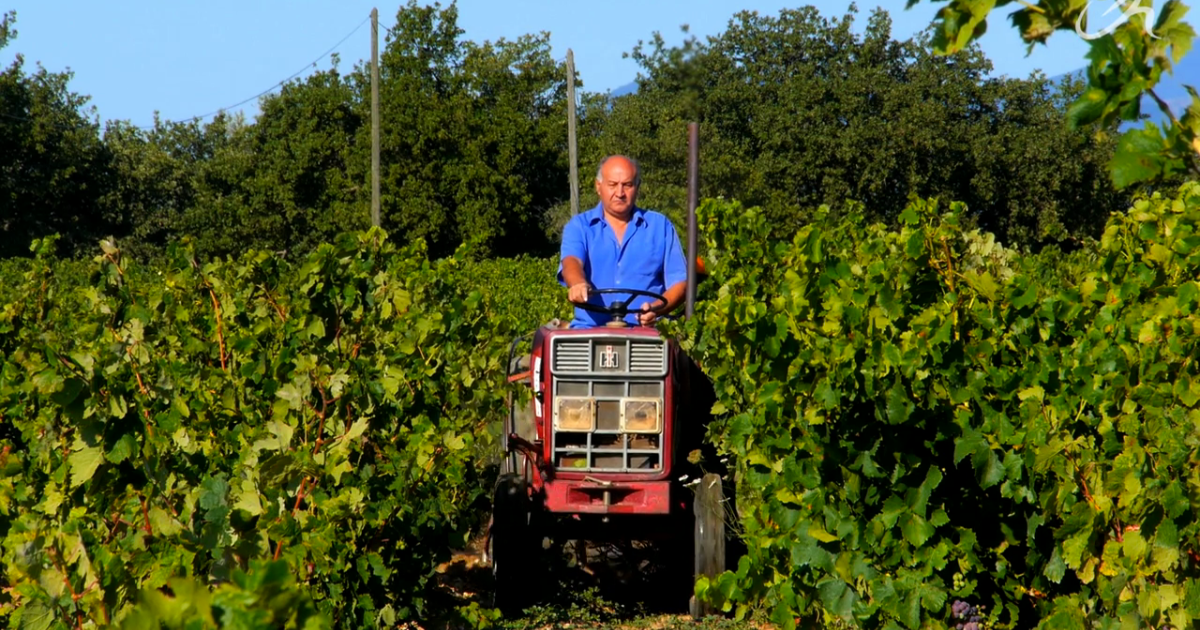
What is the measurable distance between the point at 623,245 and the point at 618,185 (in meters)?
0.26

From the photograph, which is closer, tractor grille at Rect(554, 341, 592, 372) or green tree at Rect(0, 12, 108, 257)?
tractor grille at Rect(554, 341, 592, 372)

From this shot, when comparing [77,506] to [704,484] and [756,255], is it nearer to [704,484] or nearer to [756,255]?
[704,484]

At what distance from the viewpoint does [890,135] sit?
50.1 metres

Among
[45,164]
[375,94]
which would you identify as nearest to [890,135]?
[375,94]

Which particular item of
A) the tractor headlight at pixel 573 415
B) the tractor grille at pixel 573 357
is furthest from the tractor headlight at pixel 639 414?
the tractor grille at pixel 573 357

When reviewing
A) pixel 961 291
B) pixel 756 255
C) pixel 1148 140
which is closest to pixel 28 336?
pixel 756 255

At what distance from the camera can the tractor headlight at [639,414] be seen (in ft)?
18.9

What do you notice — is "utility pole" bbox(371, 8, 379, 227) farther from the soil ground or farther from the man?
the man

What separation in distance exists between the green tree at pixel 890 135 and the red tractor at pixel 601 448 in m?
41.1

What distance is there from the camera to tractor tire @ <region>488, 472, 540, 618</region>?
583cm

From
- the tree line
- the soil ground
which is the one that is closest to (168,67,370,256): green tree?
the tree line

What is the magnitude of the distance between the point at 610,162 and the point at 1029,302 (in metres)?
2.60

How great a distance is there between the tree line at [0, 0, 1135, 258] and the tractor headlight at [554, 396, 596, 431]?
131ft

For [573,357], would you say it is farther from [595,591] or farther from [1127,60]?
[1127,60]
